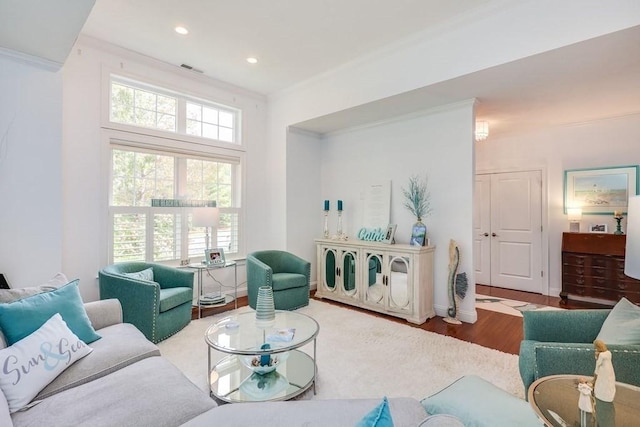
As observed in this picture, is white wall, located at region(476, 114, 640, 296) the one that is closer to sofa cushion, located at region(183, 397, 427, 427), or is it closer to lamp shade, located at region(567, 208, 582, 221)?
lamp shade, located at region(567, 208, 582, 221)

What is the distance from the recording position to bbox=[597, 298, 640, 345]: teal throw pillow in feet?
5.06

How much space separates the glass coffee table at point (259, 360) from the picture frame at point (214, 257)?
1.53 meters

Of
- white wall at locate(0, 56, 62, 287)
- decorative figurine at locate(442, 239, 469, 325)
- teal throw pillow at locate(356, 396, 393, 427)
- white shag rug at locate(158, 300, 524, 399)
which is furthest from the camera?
decorative figurine at locate(442, 239, 469, 325)

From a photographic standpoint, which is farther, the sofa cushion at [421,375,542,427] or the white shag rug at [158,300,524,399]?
the white shag rug at [158,300,524,399]

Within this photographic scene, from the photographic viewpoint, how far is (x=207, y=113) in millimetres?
4457

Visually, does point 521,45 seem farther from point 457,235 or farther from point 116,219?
point 116,219

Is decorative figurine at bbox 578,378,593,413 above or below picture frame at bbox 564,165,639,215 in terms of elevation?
below

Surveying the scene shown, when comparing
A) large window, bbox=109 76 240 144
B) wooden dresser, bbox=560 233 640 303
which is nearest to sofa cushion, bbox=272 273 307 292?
large window, bbox=109 76 240 144

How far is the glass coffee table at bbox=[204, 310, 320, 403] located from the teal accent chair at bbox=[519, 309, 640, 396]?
1.32 metres

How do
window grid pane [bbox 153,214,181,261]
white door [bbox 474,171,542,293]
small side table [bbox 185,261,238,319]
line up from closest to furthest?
small side table [bbox 185,261,238,319] → window grid pane [bbox 153,214,181,261] → white door [bbox 474,171,542,293]

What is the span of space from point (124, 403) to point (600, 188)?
5952 millimetres

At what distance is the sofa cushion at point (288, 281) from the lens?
3820 mm

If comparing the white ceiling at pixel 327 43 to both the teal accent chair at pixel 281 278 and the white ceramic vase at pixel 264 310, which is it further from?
the white ceramic vase at pixel 264 310

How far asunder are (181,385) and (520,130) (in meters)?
5.72
